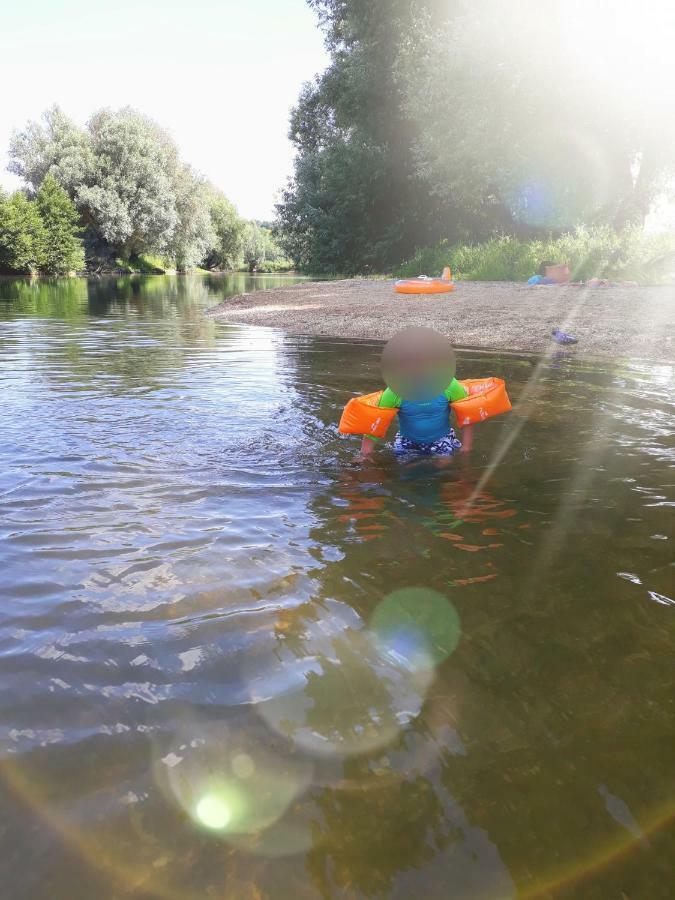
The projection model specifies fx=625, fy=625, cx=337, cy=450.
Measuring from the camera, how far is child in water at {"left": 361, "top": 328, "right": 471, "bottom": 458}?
445cm

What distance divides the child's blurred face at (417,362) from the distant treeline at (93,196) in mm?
47363

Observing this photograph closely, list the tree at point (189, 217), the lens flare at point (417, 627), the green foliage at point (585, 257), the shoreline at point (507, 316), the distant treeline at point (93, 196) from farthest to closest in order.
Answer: the tree at point (189, 217) → the distant treeline at point (93, 196) → the green foliage at point (585, 257) → the shoreline at point (507, 316) → the lens flare at point (417, 627)

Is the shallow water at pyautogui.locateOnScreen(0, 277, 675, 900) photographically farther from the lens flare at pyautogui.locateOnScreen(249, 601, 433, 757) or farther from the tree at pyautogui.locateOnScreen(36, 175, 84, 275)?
the tree at pyautogui.locateOnScreen(36, 175, 84, 275)

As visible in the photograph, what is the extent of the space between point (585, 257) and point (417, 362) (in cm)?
1515

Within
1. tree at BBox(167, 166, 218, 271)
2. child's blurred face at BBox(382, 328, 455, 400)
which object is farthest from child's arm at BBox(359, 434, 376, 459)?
tree at BBox(167, 166, 218, 271)

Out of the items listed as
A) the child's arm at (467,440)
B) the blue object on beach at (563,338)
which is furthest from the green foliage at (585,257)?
the child's arm at (467,440)

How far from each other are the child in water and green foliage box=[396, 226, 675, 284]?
1350cm

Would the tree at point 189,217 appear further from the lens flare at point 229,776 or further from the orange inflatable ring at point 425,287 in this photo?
the lens flare at point 229,776

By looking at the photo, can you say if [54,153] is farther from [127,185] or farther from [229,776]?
[229,776]

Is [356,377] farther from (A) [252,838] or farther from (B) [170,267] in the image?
(B) [170,267]

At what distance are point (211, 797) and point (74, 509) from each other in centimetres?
247

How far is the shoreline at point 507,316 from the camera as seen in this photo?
34.1 feet

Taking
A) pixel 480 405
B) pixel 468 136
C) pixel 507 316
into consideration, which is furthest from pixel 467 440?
pixel 468 136

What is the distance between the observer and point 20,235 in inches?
1747
